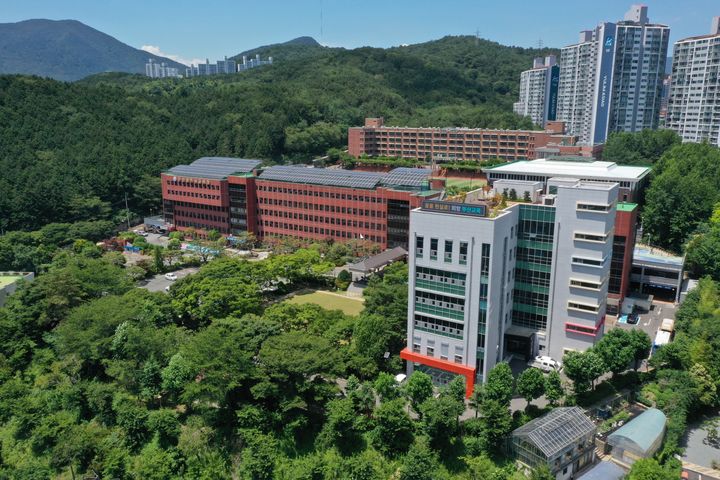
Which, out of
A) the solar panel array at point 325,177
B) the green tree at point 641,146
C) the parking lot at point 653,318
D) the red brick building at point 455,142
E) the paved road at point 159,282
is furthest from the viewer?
the red brick building at point 455,142

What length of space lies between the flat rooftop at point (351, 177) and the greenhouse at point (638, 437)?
36.5 meters

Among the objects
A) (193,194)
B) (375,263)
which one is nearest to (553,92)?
(193,194)

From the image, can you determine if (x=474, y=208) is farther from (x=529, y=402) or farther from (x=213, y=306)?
(x=213, y=306)

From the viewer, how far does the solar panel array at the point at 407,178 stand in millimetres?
63247

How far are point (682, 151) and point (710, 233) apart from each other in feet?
108

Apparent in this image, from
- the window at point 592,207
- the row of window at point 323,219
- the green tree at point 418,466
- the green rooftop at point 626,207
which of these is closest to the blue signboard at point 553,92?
the row of window at point 323,219

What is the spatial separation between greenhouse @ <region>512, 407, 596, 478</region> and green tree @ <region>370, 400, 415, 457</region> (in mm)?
6170

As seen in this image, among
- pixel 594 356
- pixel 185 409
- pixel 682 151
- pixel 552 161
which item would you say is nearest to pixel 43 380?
pixel 185 409

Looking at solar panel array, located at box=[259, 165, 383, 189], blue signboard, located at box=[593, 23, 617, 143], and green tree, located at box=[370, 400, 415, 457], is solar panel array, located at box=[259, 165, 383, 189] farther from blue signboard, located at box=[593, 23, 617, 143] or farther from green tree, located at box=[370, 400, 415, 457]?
blue signboard, located at box=[593, 23, 617, 143]

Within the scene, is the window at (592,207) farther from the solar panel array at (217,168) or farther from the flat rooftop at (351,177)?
the solar panel array at (217,168)

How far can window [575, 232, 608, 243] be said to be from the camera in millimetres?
36406

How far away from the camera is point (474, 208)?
114 feet

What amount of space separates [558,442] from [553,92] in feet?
474

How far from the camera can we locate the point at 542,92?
155875 millimetres
